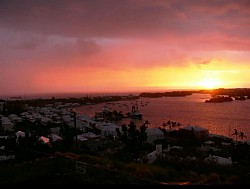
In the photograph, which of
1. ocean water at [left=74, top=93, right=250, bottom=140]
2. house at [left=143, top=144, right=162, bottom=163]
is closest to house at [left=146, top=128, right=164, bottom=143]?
house at [left=143, top=144, right=162, bottom=163]

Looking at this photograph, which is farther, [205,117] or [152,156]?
[205,117]

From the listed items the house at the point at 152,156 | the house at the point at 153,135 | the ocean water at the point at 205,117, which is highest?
the house at the point at 152,156

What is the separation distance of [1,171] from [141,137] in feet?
47.0

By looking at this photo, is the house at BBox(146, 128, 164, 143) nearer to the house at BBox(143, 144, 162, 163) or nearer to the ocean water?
the house at BBox(143, 144, 162, 163)

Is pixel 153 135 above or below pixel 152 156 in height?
below

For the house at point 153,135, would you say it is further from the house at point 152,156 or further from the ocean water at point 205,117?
the ocean water at point 205,117

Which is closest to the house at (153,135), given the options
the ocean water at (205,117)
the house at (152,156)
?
the house at (152,156)

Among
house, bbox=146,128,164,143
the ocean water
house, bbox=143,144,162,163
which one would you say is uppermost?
house, bbox=143,144,162,163

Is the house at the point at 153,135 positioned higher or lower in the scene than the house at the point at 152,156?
lower

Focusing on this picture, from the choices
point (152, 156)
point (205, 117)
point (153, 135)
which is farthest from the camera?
point (205, 117)

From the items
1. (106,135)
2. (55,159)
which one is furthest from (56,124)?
(55,159)

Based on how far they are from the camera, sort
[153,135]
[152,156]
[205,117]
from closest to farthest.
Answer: [152,156]
[153,135]
[205,117]

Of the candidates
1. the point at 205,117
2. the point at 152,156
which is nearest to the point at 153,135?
the point at 152,156

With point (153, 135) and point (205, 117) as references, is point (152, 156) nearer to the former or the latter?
point (153, 135)
